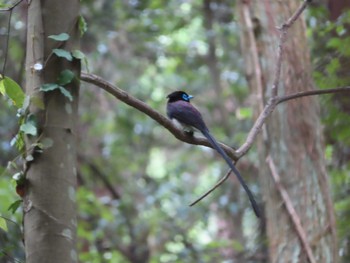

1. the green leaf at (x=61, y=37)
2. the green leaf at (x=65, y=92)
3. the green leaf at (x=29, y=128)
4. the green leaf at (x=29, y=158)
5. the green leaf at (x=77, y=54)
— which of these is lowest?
the green leaf at (x=29, y=158)

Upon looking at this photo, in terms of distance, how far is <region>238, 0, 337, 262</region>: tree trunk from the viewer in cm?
423

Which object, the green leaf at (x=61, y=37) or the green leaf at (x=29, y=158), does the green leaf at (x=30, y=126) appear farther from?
the green leaf at (x=61, y=37)

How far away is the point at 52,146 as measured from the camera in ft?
6.47

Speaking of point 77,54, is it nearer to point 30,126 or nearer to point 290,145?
point 30,126

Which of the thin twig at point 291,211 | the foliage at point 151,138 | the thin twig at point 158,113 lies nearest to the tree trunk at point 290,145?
the thin twig at point 291,211

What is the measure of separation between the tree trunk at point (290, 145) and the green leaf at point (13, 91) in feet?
8.23

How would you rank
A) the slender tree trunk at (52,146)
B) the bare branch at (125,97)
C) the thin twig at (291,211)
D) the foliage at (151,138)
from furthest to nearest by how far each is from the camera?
→ 1. the foliage at (151,138)
2. the thin twig at (291,211)
3. the bare branch at (125,97)
4. the slender tree trunk at (52,146)

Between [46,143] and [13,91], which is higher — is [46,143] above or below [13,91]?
below

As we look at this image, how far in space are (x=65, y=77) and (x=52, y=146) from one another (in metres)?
0.23

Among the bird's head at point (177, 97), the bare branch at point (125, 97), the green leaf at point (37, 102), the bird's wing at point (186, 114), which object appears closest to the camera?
the green leaf at point (37, 102)

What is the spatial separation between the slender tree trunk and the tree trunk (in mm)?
2540

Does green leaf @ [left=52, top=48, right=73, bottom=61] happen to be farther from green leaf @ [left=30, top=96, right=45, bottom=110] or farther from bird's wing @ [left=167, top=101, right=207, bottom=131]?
bird's wing @ [left=167, top=101, right=207, bottom=131]

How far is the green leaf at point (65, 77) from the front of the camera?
202 centimetres

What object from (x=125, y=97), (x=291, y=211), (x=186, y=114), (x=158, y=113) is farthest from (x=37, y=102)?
(x=291, y=211)
